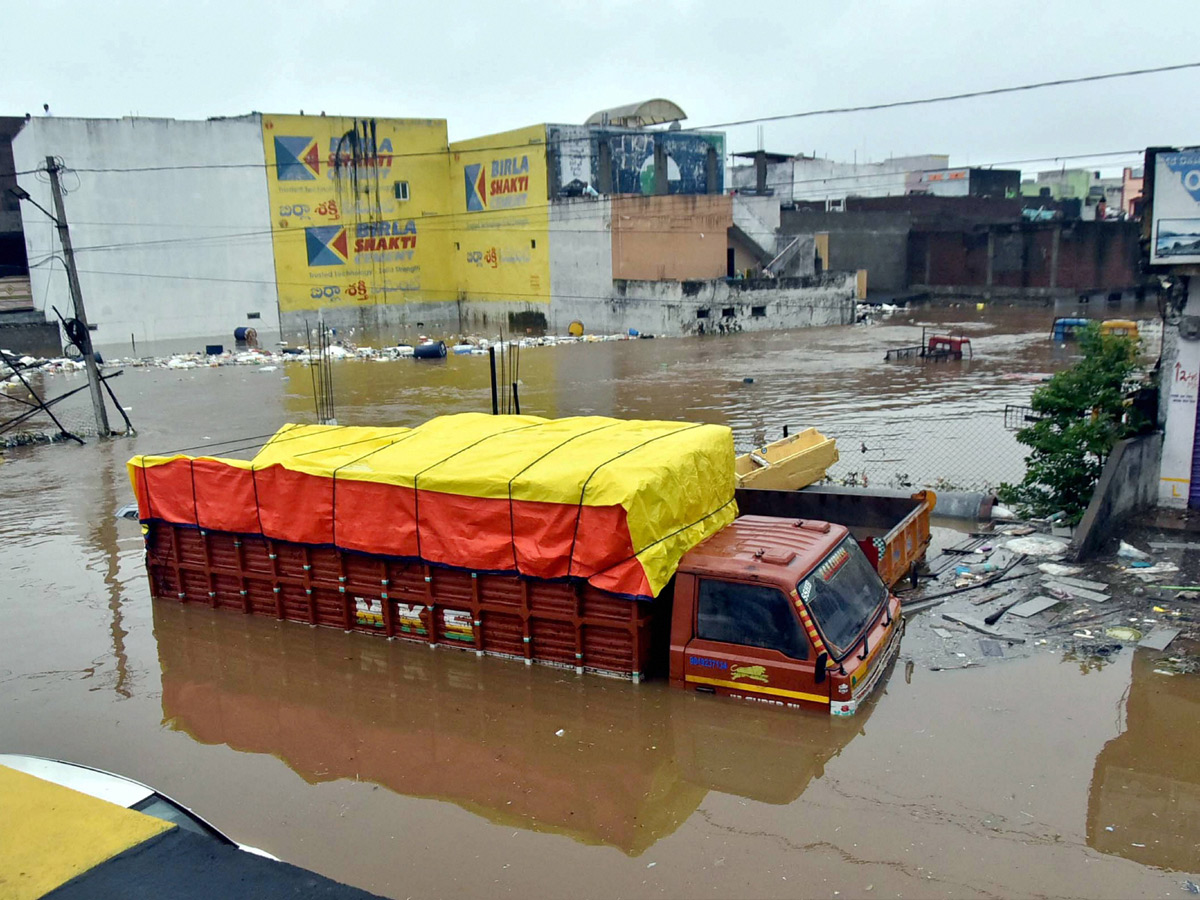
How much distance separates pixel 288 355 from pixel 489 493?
35.2m

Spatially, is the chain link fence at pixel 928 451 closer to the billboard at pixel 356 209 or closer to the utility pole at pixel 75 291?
the utility pole at pixel 75 291

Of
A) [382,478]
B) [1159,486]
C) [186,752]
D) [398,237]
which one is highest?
[398,237]

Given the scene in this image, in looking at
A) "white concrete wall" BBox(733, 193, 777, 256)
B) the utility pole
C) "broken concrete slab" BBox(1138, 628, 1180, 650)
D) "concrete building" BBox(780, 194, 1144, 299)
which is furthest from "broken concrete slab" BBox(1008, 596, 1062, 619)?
"concrete building" BBox(780, 194, 1144, 299)

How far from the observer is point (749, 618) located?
758cm

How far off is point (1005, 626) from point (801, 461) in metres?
4.30

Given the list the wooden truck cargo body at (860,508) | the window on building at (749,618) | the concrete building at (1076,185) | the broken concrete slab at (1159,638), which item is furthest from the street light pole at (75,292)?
the concrete building at (1076,185)

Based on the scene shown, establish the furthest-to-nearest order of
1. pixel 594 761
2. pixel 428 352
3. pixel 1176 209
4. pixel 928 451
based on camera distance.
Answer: pixel 428 352, pixel 928 451, pixel 1176 209, pixel 594 761

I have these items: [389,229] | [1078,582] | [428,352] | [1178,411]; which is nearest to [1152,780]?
[1078,582]

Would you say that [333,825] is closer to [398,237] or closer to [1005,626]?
[1005,626]

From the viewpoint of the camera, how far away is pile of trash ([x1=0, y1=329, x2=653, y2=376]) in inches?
1481

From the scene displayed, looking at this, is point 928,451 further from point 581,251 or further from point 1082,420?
point 581,251

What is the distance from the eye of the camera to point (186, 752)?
780cm

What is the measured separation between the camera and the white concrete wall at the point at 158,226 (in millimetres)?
42250

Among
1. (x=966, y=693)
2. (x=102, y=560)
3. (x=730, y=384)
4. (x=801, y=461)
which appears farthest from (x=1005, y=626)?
(x=730, y=384)
